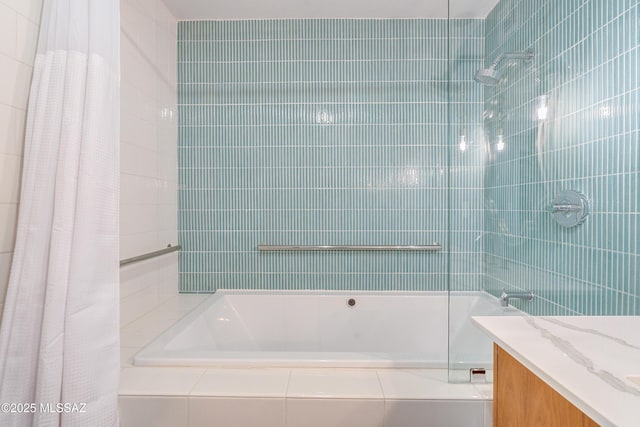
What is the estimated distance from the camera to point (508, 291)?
1.20 metres

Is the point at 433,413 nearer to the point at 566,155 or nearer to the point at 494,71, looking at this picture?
the point at 566,155

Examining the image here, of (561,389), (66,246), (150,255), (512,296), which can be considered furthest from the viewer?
(150,255)

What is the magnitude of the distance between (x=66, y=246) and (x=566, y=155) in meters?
1.54

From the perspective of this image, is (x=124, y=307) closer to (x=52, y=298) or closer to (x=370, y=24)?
(x=52, y=298)

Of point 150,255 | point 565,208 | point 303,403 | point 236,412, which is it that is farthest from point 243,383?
point 565,208

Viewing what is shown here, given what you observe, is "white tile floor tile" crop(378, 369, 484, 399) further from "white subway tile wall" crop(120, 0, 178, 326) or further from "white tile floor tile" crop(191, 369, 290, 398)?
"white subway tile wall" crop(120, 0, 178, 326)

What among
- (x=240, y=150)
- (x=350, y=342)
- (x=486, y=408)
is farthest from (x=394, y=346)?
(x=240, y=150)

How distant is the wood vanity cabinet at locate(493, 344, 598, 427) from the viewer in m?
0.53

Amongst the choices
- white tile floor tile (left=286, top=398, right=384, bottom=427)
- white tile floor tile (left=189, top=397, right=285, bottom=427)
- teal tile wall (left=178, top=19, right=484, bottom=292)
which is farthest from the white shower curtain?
teal tile wall (left=178, top=19, right=484, bottom=292)

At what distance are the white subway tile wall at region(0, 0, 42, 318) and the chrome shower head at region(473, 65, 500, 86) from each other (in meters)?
1.48

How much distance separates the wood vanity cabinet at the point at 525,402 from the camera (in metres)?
0.53

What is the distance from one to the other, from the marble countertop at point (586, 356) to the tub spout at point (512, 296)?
36cm

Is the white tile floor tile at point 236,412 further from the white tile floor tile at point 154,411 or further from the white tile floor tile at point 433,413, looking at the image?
the white tile floor tile at point 433,413

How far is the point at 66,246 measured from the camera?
94 cm
